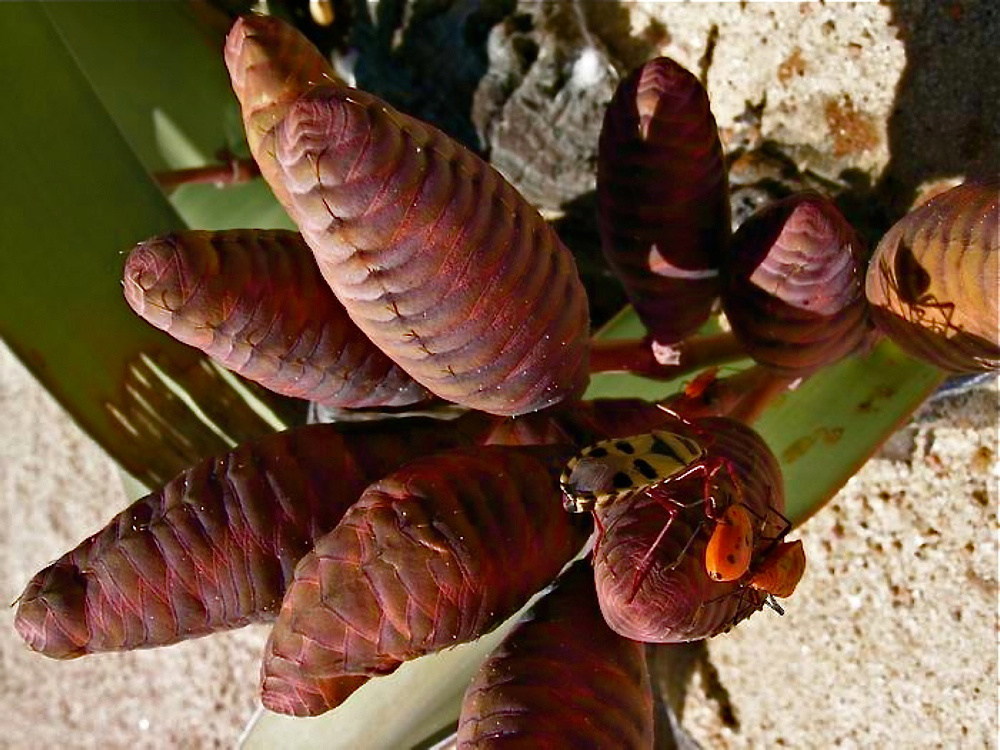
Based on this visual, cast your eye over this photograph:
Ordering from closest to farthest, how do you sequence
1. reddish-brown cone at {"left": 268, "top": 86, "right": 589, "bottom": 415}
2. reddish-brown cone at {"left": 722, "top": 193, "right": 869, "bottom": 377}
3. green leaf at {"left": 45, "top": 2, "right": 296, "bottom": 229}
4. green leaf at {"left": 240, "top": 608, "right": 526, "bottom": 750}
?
reddish-brown cone at {"left": 268, "top": 86, "right": 589, "bottom": 415}
reddish-brown cone at {"left": 722, "top": 193, "right": 869, "bottom": 377}
green leaf at {"left": 240, "top": 608, "right": 526, "bottom": 750}
green leaf at {"left": 45, "top": 2, "right": 296, "bottom": 229}

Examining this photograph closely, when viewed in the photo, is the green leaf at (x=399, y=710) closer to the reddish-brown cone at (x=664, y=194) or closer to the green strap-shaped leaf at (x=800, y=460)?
the green strap-shaped leaf at (x=800, y=460)

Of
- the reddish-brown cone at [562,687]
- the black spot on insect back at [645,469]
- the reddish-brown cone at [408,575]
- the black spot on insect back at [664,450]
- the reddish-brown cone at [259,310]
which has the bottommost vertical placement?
the reddish-brown cone at [562,687]

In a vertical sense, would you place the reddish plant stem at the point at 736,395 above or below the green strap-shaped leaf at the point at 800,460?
above

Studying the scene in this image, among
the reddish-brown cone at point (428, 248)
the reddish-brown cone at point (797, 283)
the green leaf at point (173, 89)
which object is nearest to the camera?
the reddish-brown cone at point (428, 248)

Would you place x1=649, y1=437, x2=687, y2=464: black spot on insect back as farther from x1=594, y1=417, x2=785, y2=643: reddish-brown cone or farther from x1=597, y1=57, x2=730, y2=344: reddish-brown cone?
x1=597, y1=57, x2=730, y2=344: reddish-brown cone

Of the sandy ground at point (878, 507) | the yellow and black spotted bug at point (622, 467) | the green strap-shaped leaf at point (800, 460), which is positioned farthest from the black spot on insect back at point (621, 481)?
the sandy ground at point (878, 507)

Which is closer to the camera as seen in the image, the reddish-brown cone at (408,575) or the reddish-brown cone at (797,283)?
the reddish-brown cone at (408,575)

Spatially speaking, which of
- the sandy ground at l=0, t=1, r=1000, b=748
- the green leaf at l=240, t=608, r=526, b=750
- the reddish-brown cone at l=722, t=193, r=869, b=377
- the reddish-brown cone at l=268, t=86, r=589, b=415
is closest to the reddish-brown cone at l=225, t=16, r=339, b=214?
the reddish-brown cone at l=268, t=86, r=589, b=415
